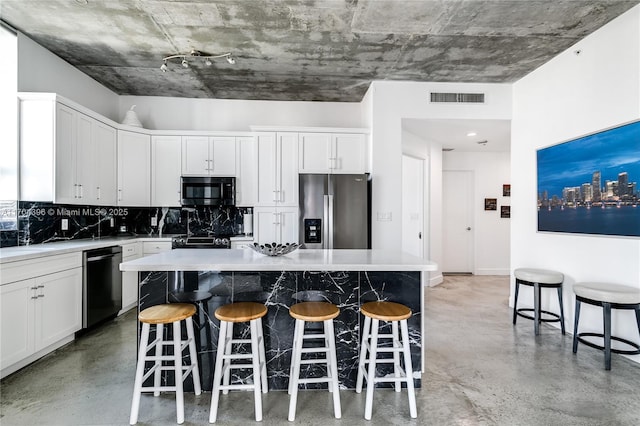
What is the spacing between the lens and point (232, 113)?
16.1 feet

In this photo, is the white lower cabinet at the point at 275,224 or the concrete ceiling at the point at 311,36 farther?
the white lower cabinet at the point at 275,224

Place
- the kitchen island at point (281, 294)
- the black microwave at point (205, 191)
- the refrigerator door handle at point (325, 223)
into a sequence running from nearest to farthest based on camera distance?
the kitchen island at point (281, 294) < the refrigerator door handle at point (325, 223) < the black microwave at point (205, 191)

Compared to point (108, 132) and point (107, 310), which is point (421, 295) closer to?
point (107, 310)

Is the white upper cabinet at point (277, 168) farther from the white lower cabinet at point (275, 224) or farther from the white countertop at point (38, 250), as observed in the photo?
the white countertop at point (38, 250)

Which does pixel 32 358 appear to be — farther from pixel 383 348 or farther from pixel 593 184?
pixel 593 184

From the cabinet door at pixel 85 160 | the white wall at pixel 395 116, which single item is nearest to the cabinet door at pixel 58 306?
the cabinet door at pixel 85 160

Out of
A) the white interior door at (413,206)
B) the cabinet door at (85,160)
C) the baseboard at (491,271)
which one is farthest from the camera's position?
the baseboard at (491,271)

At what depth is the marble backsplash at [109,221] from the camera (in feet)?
10.3

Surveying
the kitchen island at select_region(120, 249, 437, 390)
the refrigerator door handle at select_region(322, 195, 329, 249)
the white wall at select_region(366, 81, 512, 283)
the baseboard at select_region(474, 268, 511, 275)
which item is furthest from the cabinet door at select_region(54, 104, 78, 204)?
the baseboard at select_region(474, 268, 511, 275)

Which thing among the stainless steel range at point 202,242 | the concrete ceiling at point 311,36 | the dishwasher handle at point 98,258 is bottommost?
the dishwasher handle at point 98,258

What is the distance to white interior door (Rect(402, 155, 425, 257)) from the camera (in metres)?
5.29

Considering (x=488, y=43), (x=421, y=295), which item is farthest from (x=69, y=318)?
(x=488, y=43)

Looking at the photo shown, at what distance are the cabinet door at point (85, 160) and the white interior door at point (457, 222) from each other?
5.96m

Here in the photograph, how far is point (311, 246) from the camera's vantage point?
402 centimetres
